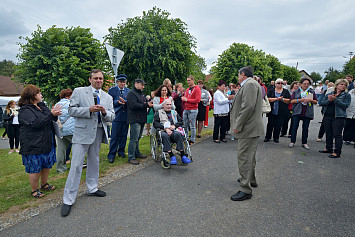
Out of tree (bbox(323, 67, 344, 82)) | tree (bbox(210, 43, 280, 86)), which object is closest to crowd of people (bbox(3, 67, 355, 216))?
tree (bbox(210, 43, 280, 86))

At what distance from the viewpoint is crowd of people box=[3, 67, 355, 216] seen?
129 inches

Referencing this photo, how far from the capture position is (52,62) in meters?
14.3

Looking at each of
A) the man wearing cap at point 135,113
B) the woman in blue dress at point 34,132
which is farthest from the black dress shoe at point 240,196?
the woman in blue dress at point 34,132

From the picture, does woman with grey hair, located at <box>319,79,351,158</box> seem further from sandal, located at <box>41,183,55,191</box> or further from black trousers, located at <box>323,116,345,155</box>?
sandal, located at <box>41,183,55,191</box>

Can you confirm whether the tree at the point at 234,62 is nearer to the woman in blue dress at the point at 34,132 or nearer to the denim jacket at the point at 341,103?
the denim jacket at the point at 341,103

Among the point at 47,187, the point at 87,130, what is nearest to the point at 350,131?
the point at 87,130

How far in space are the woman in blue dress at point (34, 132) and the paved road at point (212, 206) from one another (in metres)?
0.85

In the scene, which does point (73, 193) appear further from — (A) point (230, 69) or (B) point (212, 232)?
(A) point (230, 69)

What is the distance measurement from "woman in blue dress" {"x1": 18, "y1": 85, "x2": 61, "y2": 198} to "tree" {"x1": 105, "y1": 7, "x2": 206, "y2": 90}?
12.2 metres

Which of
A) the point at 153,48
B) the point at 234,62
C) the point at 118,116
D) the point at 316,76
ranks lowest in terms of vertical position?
the point at 118,116

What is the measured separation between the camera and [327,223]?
272 cm

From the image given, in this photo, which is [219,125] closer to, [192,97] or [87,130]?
[192,97]

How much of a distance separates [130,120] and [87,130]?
1894mm

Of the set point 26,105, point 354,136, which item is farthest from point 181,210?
point 354,136
